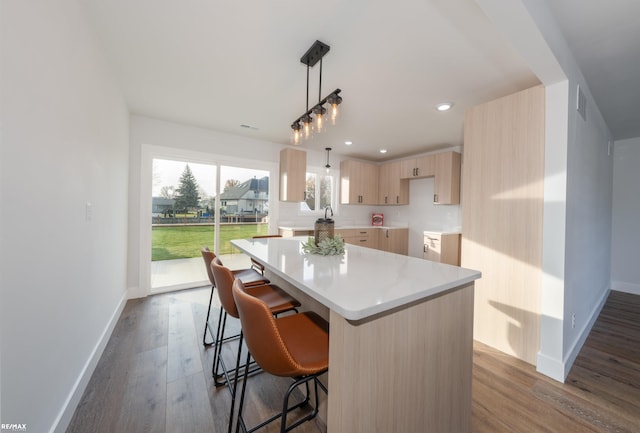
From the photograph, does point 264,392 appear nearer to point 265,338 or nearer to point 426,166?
point 265,338

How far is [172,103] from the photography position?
295cm

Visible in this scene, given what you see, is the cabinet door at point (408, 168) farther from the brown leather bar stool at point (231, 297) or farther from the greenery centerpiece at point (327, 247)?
the brown leather bar stool at point (231, 297)

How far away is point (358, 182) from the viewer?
213 inches

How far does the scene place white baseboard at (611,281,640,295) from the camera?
3.90 m

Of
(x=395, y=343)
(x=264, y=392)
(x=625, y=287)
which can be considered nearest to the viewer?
(x=395, y=343)

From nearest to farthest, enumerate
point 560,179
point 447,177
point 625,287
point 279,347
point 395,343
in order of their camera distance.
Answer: point 279,347, point 395,343, point 560,179, point 625,287, point 447,177

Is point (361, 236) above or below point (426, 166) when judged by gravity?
below

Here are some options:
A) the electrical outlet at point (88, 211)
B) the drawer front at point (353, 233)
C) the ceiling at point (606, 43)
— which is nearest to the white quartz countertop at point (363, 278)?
the electrical outlet at point (88, 211)

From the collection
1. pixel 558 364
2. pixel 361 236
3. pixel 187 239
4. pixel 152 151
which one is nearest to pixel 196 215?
pixel 187 239

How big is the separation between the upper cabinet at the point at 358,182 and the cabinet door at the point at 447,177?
1475 mm

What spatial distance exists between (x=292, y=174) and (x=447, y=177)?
2844 millimetres

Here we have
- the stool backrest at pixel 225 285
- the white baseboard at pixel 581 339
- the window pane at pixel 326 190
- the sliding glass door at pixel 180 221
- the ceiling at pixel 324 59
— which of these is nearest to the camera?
the stool backrest at pixel 225 285

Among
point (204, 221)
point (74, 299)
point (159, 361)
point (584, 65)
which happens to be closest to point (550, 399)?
point (584, 65)

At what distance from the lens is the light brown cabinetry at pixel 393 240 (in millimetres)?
5203
